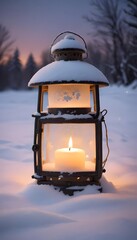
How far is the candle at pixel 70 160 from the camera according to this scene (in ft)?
4.59

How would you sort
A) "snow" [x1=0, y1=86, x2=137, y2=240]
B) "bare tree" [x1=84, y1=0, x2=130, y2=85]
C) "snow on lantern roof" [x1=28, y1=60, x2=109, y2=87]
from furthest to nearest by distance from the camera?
"bare tree" [x1=84, y1=0, x2=130, y2=85] → "snow on lantern roof" [x1=28, y1=60, x2=109, y2=87] → "snow" [x1=0, y1=86, x2=137, y2=240]

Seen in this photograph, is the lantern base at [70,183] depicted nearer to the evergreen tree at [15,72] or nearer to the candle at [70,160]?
the candle at [70,160]

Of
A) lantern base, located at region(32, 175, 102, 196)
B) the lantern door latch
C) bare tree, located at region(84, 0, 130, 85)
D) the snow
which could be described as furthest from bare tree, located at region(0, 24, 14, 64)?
lantern base, located at region(32, 175, 102, 196)

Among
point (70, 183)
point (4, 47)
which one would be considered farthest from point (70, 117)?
point (4, 47)

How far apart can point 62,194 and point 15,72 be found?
1.00m

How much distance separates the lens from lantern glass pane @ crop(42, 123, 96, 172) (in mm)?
1403

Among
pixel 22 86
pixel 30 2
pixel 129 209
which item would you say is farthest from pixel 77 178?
pixel 30 2

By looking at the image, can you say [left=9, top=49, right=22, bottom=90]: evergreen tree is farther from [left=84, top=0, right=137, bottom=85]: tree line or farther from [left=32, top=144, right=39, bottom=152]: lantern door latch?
[left=32, top=144, right=39, bottom=152]: lantern door latch

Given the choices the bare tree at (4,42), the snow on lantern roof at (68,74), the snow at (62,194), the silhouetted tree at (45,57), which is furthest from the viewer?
the silhouetted tree at (45,57)

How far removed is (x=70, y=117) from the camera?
135 centimetres

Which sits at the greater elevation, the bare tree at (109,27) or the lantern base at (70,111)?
the bare tree at (109,27)

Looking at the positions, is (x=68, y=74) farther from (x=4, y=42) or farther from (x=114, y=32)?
(x=114, y=32)

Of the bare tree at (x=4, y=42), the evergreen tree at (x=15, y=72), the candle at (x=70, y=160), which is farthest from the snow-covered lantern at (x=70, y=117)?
the evergreen tree at (x=15, y=72)

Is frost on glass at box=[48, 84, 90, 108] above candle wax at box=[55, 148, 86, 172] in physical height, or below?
above
